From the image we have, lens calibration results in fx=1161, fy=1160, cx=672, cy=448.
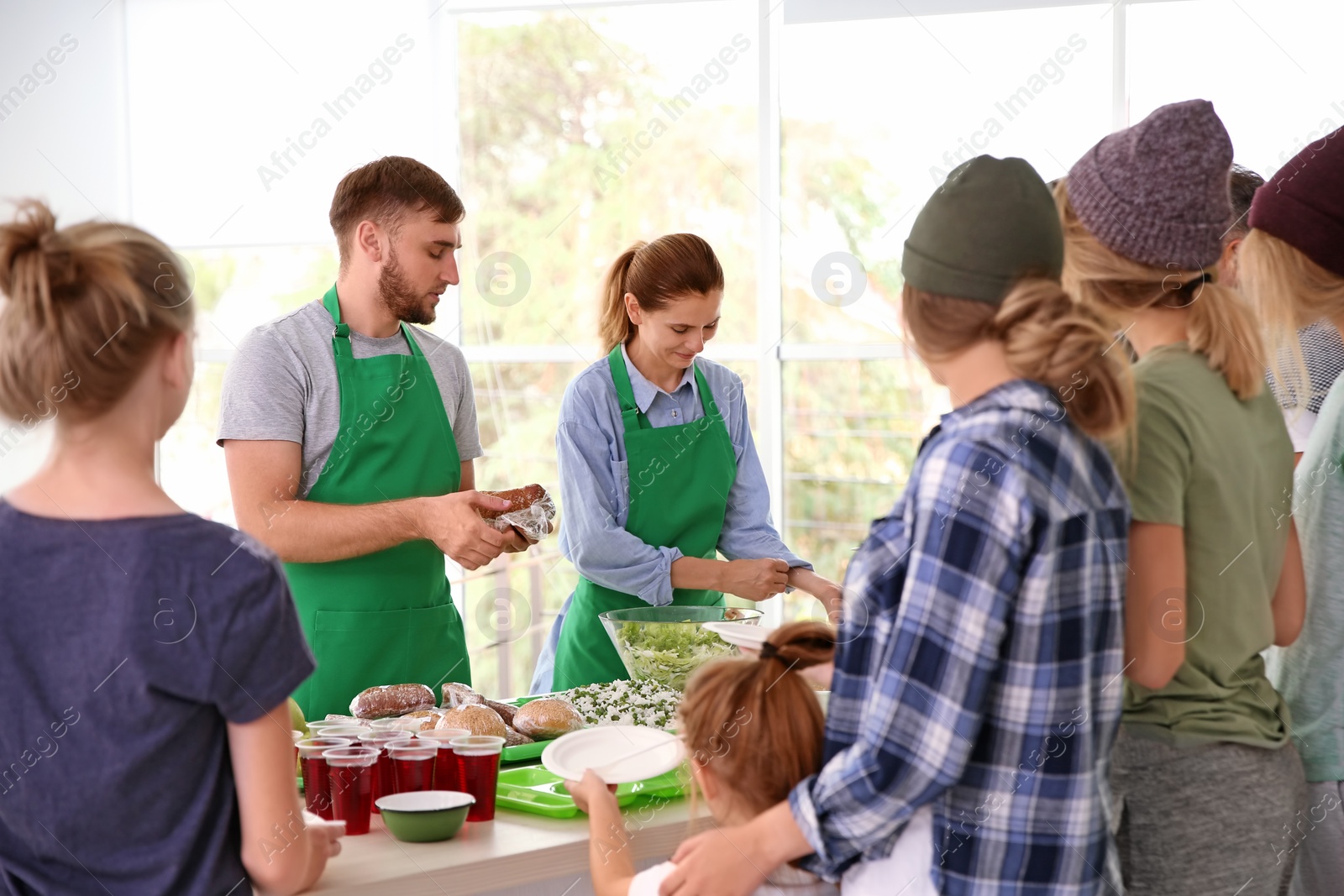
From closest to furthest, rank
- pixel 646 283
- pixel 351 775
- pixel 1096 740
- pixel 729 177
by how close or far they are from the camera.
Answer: pixel 1096 740, pixel 351 775, pixel 646 283, pixel 729 177

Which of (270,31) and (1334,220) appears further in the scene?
(270,31)

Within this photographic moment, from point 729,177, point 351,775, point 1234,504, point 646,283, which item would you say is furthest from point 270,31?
point 1234,504

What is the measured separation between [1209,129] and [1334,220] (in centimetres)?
47

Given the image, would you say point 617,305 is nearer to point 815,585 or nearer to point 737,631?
point 815,585

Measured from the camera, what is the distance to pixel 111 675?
124 cm

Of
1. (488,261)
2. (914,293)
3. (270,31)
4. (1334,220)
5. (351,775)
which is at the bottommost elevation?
(351,775)

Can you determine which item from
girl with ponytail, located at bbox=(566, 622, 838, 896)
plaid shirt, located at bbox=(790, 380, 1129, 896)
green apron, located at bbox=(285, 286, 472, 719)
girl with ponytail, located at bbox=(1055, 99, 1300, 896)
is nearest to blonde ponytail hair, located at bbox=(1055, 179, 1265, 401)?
girl with ponytail, located at bbox=(1055, 99, 1300, 896)

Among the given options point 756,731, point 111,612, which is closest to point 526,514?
point 756,731

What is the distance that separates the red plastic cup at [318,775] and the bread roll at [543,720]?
0.36 m

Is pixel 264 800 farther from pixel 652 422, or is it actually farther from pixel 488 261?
pixel 488 261

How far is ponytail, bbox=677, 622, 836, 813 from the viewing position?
1447mm

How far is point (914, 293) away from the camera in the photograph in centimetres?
139

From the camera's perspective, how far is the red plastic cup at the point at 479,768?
167 cm

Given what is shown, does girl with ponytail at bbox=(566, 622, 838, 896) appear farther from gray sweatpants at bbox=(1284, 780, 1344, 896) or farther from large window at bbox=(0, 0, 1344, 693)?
large window at bbox=(0, 0, 1344, 693)
